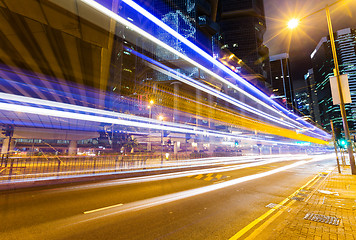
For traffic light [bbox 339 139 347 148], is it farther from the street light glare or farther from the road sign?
the street light glare

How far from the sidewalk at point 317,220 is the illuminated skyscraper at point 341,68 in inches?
6709

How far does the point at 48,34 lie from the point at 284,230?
13.6 m

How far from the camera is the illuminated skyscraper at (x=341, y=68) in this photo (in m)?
132

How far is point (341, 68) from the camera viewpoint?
5379 inches

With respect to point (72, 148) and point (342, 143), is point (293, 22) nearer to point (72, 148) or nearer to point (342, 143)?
point (342, 143)

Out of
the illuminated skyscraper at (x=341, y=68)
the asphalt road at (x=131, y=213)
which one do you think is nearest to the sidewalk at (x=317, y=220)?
the asphalt road at (x=131, y=213)

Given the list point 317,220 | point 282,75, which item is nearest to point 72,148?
point 317,220

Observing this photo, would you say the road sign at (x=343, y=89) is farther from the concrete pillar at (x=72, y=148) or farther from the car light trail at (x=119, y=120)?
the concrete pillar at (x=72, y=148)

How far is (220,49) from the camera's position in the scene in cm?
8000

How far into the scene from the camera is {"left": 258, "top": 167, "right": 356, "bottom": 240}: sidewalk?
3525 millimetres

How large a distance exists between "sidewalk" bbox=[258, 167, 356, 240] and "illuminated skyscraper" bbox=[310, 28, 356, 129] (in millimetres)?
170408

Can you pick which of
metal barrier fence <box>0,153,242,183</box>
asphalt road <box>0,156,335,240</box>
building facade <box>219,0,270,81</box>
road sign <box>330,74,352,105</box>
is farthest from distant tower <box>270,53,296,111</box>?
asphalt road <box>0,156,335,240</box>

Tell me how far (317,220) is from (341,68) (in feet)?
640

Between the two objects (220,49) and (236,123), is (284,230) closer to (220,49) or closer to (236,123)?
(236,123)
